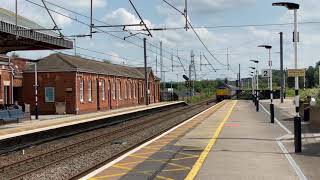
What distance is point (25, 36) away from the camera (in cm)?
2534

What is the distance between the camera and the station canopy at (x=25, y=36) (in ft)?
79.4

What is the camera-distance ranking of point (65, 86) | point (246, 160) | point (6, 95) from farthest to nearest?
point (65, 86) < point (6, 95) < point (246, 160)

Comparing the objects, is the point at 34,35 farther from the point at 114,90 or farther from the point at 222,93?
the point at 222,93

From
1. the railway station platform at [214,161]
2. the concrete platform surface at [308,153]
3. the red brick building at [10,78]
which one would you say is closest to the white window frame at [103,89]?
the red brick building at [10,78]

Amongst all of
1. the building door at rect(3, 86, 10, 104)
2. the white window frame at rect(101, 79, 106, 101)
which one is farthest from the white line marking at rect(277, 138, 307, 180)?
the white window frame at rect(101, 79, 106, 101)

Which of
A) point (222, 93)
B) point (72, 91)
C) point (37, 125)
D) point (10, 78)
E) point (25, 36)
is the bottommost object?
point (37, 125)

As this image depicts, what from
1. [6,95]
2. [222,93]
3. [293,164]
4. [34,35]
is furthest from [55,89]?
[222,93]

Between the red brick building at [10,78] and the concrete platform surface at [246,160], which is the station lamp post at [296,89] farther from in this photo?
the red brick building at [10,78]

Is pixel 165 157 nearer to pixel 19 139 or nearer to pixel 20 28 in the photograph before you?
pixel 19 139

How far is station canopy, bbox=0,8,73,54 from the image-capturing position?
2420cm

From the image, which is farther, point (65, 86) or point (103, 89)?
point (103, 89)

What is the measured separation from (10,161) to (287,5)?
10519 millimetres

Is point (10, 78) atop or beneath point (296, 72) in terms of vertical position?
atop

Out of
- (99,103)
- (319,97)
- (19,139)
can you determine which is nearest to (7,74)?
(99,103)
